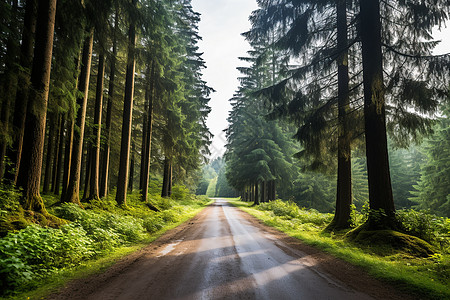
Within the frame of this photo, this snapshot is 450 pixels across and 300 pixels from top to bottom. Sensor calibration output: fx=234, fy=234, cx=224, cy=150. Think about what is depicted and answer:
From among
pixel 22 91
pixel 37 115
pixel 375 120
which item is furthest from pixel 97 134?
pixel 375 120

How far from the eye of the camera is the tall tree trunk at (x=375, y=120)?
8.00 meters

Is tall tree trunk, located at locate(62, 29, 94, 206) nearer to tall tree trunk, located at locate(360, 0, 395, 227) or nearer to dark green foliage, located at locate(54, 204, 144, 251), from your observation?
dark green foliage, located at locate(54, 204, 144, 251)

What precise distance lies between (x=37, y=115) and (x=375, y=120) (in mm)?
10775

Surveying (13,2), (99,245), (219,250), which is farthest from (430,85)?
(13,2)

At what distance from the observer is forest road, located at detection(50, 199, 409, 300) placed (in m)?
3.91

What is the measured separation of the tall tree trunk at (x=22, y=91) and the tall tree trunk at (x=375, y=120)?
1083 centimetres

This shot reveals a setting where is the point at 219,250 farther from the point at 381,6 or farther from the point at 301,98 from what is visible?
the point at 381,6

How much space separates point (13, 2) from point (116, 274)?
11.8 metres

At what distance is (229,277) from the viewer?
15.4 ft

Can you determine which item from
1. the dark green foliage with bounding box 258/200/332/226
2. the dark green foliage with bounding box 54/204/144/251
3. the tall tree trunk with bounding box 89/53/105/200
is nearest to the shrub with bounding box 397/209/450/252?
the dark green foliage with bounding box 258/200/332/226

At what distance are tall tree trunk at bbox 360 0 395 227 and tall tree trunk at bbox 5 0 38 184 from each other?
1083 centimetres

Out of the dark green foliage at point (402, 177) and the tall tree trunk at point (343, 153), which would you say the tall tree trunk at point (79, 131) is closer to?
the tall tree trunk at point (343, 153)

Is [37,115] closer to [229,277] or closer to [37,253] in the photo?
[37,253]

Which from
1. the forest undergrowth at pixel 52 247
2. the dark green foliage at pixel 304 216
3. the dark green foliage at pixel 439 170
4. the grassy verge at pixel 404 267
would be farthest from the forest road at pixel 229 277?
the dark green foliage at pixel 439 170
